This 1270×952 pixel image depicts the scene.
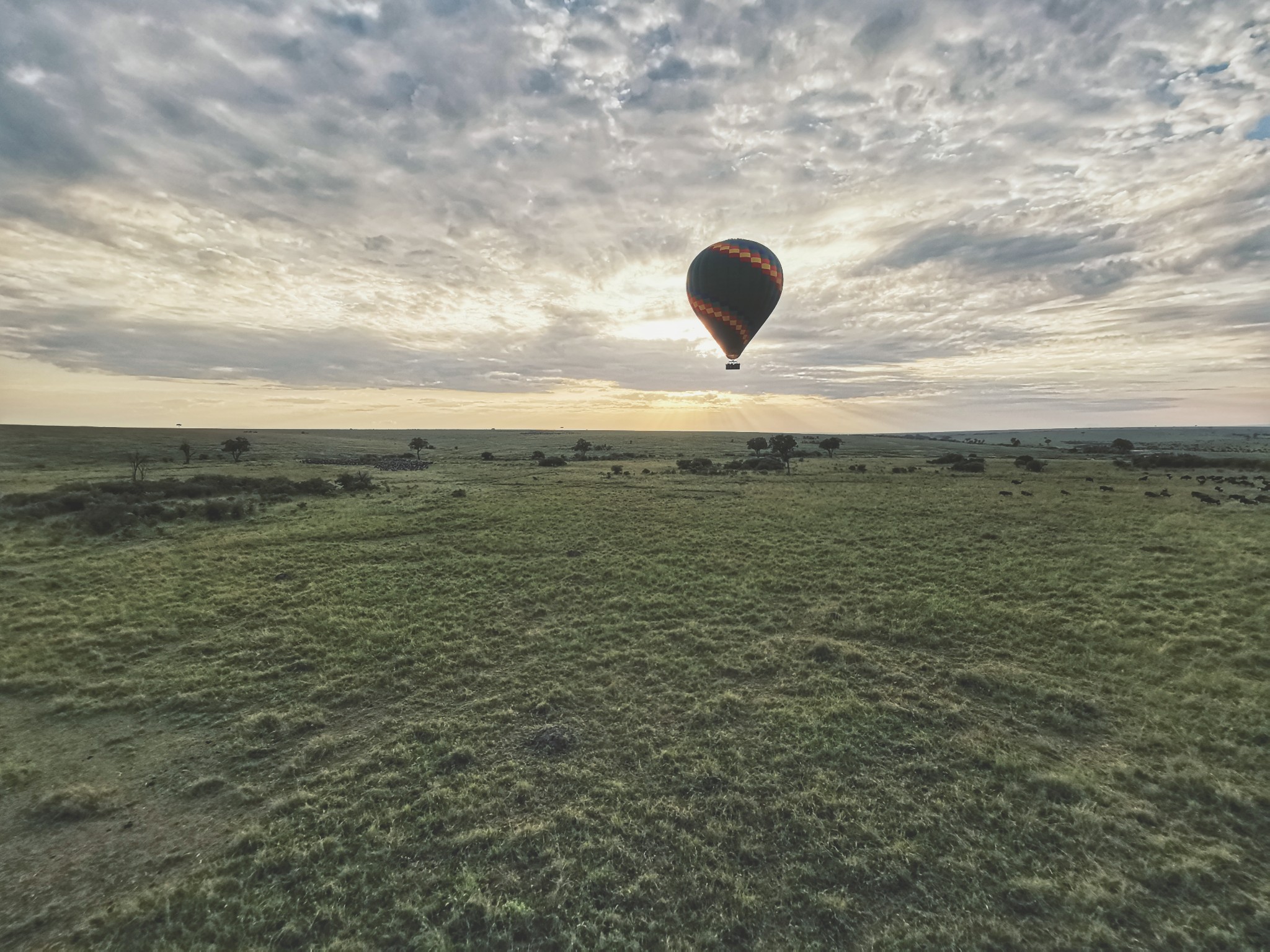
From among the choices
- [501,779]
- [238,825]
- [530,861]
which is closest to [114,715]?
[238,825]

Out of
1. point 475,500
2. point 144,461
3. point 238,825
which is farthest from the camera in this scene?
point 144,461

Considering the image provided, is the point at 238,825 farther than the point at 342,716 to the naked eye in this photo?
No

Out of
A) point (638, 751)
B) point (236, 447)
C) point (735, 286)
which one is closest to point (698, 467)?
point (735, 286)

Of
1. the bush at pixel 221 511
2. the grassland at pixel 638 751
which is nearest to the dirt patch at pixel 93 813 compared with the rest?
the grassland at pixel 638 751

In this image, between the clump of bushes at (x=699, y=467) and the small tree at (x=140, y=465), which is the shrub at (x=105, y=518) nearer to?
the small tree at (x=140, y=465)

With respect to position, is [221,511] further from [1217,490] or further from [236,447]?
[1217,490]

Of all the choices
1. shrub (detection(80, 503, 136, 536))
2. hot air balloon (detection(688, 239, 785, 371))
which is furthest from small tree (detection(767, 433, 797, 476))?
shrub (detection(80, 503, 136, 536))

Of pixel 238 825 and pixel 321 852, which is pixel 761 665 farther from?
pixel 238 825
